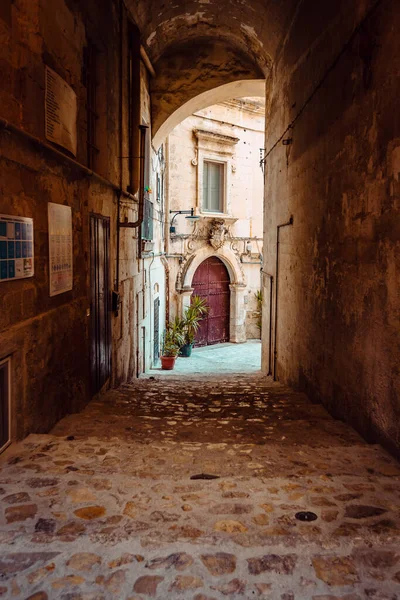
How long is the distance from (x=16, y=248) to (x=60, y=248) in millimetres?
932

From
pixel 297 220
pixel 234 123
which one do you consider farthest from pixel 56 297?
pixel 234 123

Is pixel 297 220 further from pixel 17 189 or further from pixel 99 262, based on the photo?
pixel 17 189

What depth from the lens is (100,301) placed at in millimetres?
5656

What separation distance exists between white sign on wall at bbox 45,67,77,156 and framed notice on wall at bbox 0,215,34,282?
3.14ft

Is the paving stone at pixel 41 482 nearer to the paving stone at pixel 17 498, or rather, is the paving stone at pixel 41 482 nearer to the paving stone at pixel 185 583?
the paving stone at pixel 17 498

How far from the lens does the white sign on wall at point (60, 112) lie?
378 centimetres

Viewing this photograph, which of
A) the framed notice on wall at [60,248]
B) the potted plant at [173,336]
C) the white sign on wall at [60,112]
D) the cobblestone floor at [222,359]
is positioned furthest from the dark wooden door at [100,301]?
the potted plant at [173,336]

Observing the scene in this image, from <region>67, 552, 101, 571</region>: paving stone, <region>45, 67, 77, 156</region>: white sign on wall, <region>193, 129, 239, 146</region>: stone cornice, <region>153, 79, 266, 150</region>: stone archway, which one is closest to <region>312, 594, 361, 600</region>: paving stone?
<region>67, 552, 101, 571</region>: paving stone

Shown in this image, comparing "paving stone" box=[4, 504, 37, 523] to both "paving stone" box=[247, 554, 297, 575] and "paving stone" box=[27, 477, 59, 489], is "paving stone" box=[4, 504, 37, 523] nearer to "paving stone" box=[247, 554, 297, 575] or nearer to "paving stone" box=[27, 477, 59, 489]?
"paving stone" box=[27, 477, 59, 489]

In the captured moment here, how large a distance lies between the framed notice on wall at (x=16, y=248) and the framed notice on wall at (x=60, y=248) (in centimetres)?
45

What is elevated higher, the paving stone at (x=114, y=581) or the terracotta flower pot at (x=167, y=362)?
the paving stone at (x=114, y=581)

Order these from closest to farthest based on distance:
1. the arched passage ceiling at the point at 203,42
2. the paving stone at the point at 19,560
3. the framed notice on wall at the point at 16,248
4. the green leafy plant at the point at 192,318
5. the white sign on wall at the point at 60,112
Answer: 1. the paving stone at the point at 19,560
2. the framed notice on wall at the point at 16,248
3. the white sign on wall at the point at 60,112
4. the arched passage ceiling at the point at 203,42
5. the green leafy plant at the point at 192,318

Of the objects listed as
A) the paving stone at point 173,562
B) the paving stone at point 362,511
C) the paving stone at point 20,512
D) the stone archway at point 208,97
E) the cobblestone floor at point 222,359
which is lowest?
the cobblestone floor at point 222,359

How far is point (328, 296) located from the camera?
183 inches
